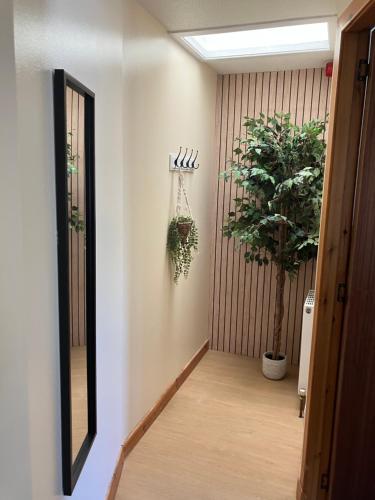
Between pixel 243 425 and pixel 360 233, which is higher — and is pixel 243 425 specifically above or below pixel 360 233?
below

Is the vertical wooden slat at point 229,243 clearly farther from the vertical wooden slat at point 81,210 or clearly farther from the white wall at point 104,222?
the vertical wooden slat at point 81,210

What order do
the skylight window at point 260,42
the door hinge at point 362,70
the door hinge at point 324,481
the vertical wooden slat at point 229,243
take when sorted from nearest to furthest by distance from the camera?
1. the door hinge at point 362,70
2. the door hinge at point 324,481
3. the skylight window at point 260,42
4. the vertical wooden slat at point 229,243

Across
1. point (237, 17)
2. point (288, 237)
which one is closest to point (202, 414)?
point (288, 237)

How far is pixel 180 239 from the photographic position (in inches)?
110

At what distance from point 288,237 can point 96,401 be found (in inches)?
79.9

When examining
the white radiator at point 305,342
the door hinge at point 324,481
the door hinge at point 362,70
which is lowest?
the door hinge at point 324,481

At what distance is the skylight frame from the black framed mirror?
134cm

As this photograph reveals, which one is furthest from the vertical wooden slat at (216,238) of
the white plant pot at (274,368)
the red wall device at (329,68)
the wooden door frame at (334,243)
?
the wooden door frame at (334,243)

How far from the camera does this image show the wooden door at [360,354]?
165 centimetres

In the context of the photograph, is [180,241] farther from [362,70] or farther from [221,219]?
[362,70]

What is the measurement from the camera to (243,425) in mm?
2738

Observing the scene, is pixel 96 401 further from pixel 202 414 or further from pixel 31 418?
pixel 202 414

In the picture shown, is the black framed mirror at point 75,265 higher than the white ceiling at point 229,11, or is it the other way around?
the white ceiling at point 229,11

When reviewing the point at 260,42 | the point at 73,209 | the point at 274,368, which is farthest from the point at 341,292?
the point at 260,42
